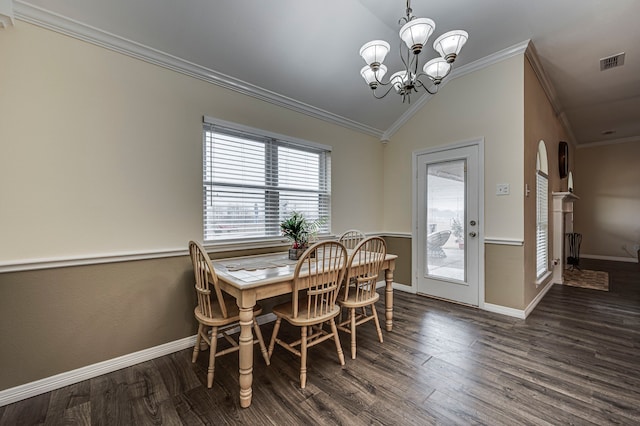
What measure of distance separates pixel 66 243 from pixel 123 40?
1.57 meters

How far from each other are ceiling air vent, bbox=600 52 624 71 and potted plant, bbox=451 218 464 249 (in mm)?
2537

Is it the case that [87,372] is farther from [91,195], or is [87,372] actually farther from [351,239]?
[351,239]

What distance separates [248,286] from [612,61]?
191 inches

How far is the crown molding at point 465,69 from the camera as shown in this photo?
9.70 ft

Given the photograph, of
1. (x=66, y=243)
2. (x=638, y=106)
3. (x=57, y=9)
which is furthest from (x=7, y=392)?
(x=638, y=106)

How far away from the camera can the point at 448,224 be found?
3633 millimetres

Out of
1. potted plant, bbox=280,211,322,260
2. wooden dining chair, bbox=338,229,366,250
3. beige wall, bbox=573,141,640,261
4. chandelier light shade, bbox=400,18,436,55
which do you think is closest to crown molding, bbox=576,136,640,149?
beige wall, bbox=573,141,640,261

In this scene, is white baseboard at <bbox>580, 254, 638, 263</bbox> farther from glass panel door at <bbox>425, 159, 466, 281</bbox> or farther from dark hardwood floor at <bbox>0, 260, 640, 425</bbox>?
glass panel door at <bbox>425, 159, 466, 281</bbox>

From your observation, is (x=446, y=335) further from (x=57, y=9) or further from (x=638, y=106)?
(x=638, y=106)

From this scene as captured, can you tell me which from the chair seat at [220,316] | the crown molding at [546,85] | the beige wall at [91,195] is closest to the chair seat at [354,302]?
the chair seat at [220,316]

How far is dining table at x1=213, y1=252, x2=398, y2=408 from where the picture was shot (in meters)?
1.70

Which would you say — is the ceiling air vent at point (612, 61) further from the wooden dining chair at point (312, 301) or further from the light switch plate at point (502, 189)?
the wooden dining chair at point (312, 301)

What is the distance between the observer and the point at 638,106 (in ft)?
14.7

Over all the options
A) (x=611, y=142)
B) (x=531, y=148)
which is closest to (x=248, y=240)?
(x=531, y=148)
